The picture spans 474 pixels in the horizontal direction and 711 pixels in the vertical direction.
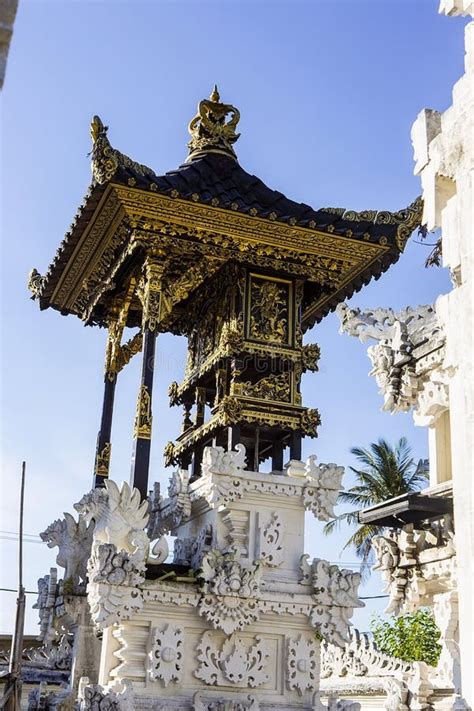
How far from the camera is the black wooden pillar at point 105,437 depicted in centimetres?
1634

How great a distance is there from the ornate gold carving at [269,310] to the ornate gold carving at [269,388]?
0.67 meters

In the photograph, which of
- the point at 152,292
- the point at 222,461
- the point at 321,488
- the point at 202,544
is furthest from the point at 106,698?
the point at 152,292

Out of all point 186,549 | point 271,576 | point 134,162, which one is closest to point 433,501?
point 271,576

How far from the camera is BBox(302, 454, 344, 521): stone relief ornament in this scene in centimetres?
1402

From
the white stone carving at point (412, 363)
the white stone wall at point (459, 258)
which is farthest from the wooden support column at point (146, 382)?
the white stone wall at point (459, 258)

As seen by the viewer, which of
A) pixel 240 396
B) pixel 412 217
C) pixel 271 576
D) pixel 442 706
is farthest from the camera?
pixel 412 217

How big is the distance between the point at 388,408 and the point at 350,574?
2558 mm

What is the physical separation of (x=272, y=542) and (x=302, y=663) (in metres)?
1.74

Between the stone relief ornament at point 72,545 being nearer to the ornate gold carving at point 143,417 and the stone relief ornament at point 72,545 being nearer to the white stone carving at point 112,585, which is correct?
the ornate gold carving at point 143,417

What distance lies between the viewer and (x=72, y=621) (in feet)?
49.0

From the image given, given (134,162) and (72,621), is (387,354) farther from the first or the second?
(72,621)

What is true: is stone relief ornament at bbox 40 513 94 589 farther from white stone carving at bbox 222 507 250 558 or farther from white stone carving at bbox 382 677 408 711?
white stone carving at bbox 382 677 408 711

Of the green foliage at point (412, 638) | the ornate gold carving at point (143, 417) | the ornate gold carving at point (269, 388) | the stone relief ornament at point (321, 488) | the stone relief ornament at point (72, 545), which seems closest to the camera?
the ornate gold carving at point (143, 417)

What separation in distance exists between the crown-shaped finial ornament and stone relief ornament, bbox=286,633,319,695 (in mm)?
→ 8387
